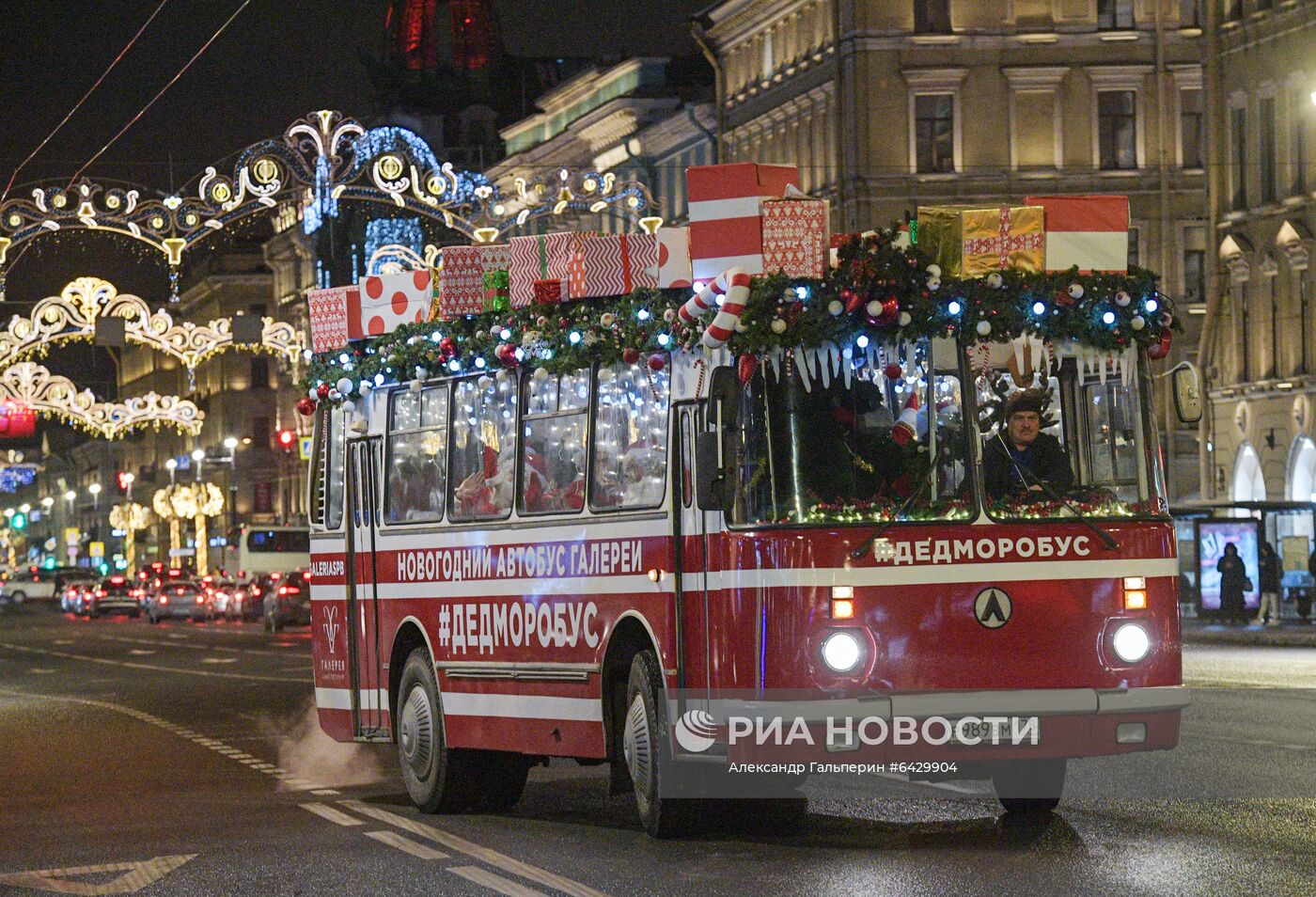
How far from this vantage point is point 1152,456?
13055mm

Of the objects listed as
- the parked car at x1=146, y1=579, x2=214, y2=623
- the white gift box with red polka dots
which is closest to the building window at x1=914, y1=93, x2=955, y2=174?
the parked car at x1=146, y1=579, x2=214, y2=623

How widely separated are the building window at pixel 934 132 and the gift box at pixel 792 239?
55.8 meters

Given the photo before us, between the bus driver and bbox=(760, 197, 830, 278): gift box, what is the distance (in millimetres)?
1176

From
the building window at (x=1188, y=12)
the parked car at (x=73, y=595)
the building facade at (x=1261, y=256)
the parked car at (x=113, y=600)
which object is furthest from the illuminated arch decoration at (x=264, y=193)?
the parked car at (x=73, y=595)

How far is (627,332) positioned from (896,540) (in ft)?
7.10

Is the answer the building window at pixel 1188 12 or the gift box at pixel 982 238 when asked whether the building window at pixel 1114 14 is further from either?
the gift box at pixel 982 238

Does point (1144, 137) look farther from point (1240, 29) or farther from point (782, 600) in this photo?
point (782, 600)

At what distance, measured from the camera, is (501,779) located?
52.8 ft

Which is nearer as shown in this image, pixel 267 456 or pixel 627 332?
pixel 627 332

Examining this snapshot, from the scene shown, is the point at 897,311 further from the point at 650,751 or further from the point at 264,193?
the point at 264,193

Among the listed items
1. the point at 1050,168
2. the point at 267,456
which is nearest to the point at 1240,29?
the point at 1050,168

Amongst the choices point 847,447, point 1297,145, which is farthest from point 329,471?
point 1297,145

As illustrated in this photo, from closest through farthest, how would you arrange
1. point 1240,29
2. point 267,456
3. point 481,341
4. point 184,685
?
point 481,341
point 184,685
point 1240,29
point 267,456

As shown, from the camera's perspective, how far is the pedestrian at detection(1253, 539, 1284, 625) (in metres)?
44.5
